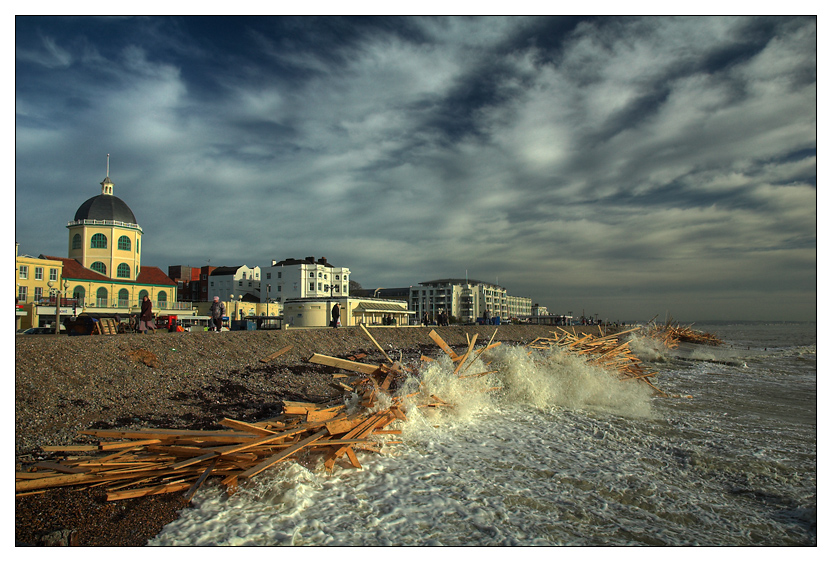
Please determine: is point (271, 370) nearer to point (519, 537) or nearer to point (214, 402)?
point (214, 402)

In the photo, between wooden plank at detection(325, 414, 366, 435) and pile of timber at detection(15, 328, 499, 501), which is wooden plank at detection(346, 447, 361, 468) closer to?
pile of timber at detection(15, 328, 499, 501)

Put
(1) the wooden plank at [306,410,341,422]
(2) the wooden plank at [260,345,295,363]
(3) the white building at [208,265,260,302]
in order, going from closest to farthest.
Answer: (1) the wooden plank at [306,410,341,422] < (2) the wooden plank at [260,345,295,363] < (3) the white building at [208,265,260,302]

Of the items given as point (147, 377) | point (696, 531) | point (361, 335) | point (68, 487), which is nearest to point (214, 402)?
point (147, 377)

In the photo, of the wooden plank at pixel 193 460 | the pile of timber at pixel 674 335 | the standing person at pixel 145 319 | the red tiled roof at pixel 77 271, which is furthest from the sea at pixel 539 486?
the red tiled roof at pixel 77 271

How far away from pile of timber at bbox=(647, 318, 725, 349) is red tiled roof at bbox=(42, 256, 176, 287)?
186 ft

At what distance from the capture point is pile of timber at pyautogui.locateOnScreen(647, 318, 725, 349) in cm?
3614

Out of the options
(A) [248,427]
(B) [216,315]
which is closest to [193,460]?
(A) [248,427]

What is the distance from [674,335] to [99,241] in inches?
2567

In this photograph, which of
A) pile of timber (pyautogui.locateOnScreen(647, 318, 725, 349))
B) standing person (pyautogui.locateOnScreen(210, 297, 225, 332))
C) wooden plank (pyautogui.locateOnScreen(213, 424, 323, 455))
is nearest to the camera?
wooden plank (pyautogui.locateOnScreen(213, 424, 323, 455))

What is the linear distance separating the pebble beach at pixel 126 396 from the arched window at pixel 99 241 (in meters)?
46.8

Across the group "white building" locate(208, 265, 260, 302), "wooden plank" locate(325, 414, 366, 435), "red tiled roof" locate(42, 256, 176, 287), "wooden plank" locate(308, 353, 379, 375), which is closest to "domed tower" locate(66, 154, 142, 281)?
"red tiled roof" locate(42, 256, 176, 287)

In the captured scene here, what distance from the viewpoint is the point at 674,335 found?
41.0 meters

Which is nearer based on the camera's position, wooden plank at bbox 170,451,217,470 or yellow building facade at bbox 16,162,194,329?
wooden plank at bbox 170,451,217,470

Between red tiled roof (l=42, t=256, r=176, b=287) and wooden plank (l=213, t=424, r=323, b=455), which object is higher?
red tiled roof (l=42, t=256, r=176, b=287)
